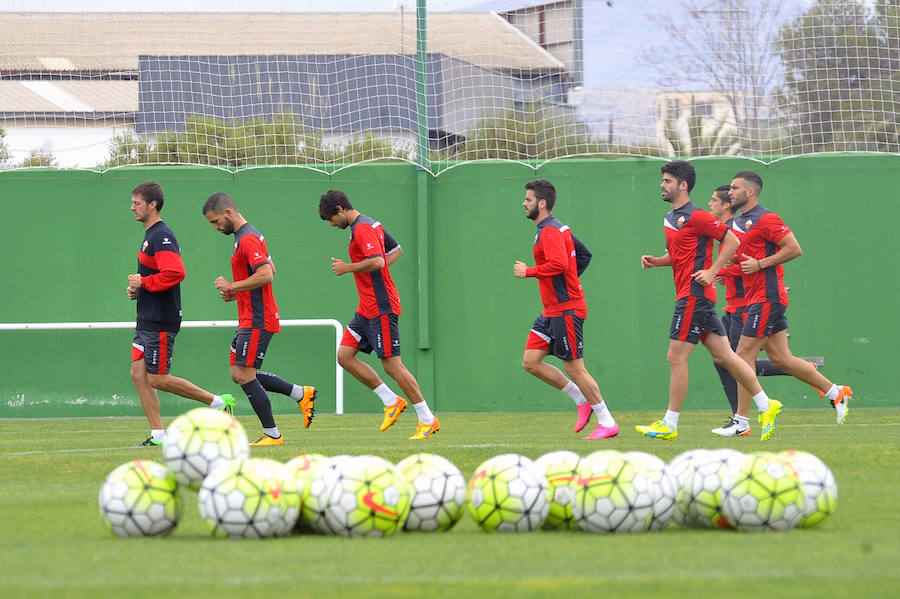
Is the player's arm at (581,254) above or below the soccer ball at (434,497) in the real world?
above

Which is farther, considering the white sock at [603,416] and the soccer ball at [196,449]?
the white sock at [603,416]

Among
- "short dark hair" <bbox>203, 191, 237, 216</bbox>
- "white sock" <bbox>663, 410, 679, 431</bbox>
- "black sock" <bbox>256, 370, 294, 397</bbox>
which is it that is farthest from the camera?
"black sock" <bbox>256, 370, 294, 397</bbox>

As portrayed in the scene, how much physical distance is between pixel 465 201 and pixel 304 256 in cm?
229

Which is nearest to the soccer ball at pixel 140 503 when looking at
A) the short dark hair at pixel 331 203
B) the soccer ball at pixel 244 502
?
the soccer ball at pixel 244 502

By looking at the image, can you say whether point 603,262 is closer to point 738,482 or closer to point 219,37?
point 219,37

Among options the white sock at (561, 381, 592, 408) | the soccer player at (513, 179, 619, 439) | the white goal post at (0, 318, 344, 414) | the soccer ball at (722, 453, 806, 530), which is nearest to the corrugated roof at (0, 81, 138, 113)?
the white goal post at (0, 318, 344, 414)

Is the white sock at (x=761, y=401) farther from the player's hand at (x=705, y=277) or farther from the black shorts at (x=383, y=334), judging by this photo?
the black shorts at (x=383, y=334)

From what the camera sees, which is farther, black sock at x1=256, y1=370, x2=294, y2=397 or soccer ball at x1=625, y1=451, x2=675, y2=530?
black sock at x1=256, y1=370, x2=294, y2=397

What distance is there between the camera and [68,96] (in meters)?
17.0

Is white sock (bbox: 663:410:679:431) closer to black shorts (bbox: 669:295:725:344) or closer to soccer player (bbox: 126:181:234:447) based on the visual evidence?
black shorts (bbox: 669:295:725:344)

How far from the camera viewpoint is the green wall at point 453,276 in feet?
52.5

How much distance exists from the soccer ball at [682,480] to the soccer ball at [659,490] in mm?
20

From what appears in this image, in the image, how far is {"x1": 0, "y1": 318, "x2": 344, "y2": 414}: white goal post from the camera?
15.8 m

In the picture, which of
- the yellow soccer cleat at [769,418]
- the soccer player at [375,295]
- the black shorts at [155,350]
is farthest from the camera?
the soccer player at [375,295]
